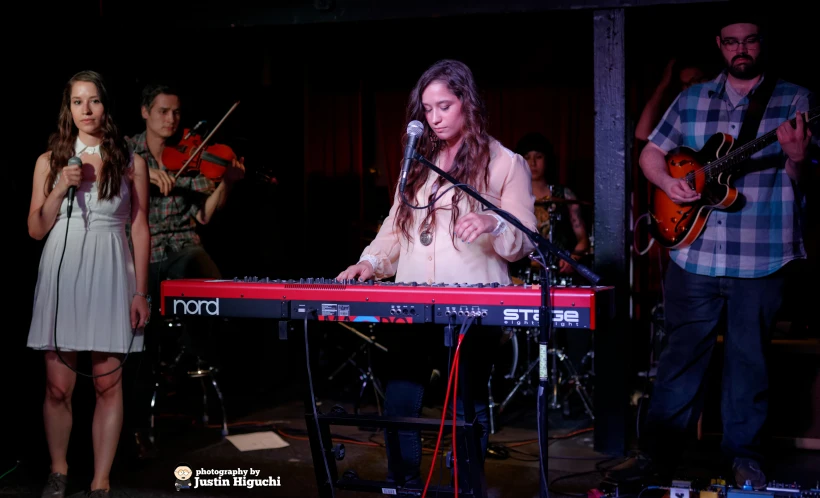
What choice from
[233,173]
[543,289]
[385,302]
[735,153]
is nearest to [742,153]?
[735,153]

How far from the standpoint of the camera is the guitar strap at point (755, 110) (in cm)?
383

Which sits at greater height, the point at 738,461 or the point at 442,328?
the point at 442,328

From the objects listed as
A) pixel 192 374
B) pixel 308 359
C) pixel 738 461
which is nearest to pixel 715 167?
pixel 738 461

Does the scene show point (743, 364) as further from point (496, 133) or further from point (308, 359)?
point (496, 133)

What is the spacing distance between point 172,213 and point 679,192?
3.20 m

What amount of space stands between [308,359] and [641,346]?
16.0ft

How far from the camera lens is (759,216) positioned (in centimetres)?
382

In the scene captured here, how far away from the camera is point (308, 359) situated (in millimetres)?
3002

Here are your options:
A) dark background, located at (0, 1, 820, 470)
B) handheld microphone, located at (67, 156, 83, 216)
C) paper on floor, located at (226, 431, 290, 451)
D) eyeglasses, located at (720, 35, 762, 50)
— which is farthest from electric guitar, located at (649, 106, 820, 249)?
handheld microphone, located at (67, 156, 83, 216)

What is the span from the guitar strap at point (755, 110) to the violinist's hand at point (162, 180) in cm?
335

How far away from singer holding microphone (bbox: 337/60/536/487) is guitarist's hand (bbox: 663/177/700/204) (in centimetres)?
117

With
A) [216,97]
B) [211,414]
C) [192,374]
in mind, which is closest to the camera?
[192,374]

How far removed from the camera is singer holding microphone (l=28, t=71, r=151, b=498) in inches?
144

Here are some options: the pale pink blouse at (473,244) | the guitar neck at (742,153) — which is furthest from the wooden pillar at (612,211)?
the pale pink blouse at (473,244)
